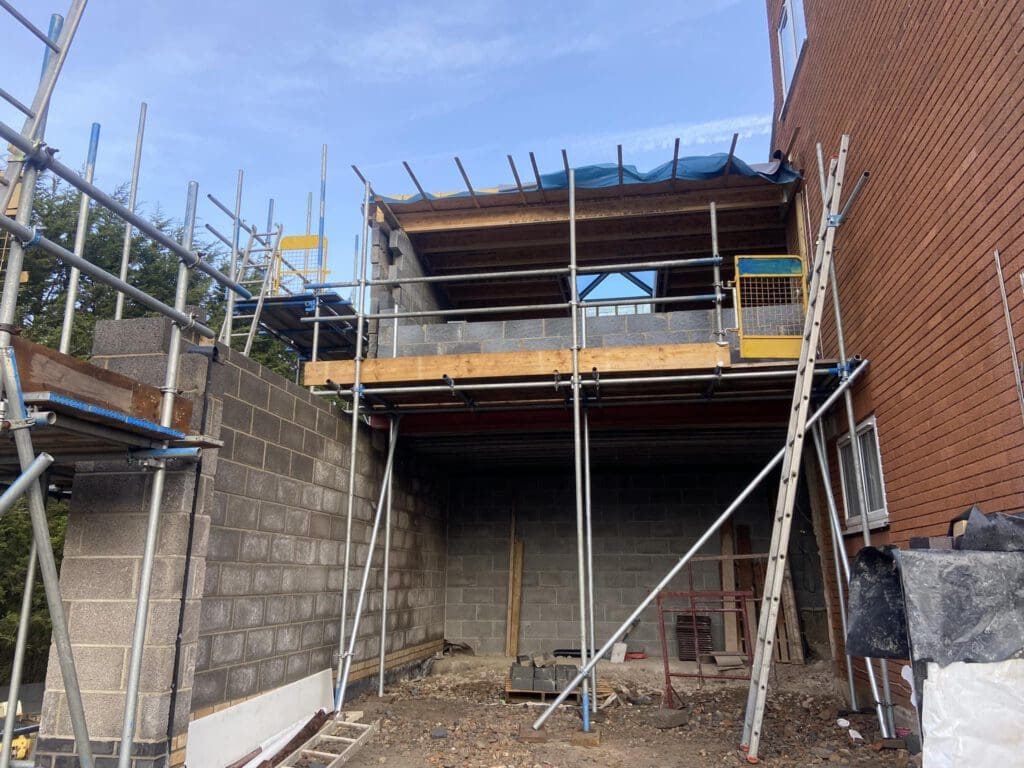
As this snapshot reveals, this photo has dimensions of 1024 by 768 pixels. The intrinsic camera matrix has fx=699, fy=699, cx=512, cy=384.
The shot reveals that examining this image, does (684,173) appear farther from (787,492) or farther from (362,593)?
(362,593)

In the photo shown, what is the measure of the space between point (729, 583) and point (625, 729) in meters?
4.16

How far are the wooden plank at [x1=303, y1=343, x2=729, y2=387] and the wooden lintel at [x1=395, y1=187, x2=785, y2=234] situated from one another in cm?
260

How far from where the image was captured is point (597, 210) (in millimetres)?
9109

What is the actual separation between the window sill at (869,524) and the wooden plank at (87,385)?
5.83 metres

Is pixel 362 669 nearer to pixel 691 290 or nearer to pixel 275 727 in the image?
pixel 275 727

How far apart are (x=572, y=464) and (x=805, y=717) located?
5.01 metres

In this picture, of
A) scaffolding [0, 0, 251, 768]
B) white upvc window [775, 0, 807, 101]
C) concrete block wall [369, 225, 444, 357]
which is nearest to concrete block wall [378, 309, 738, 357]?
concrete block wall [369, 225, 444, 357]

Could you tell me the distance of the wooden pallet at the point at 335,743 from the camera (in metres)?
5.26

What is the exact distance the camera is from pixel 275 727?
5695 millimetres

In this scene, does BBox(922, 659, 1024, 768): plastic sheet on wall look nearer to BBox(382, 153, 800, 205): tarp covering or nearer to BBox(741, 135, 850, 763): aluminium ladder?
BBox(741, 135, 850, 763): aluminium ladder

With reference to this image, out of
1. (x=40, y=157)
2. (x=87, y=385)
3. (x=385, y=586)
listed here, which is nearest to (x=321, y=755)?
(x=385, y=586)

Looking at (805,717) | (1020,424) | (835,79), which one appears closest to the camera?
(1020,424)

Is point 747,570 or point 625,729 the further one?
point 747,570

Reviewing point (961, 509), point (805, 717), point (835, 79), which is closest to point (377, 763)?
point (805, 717)
